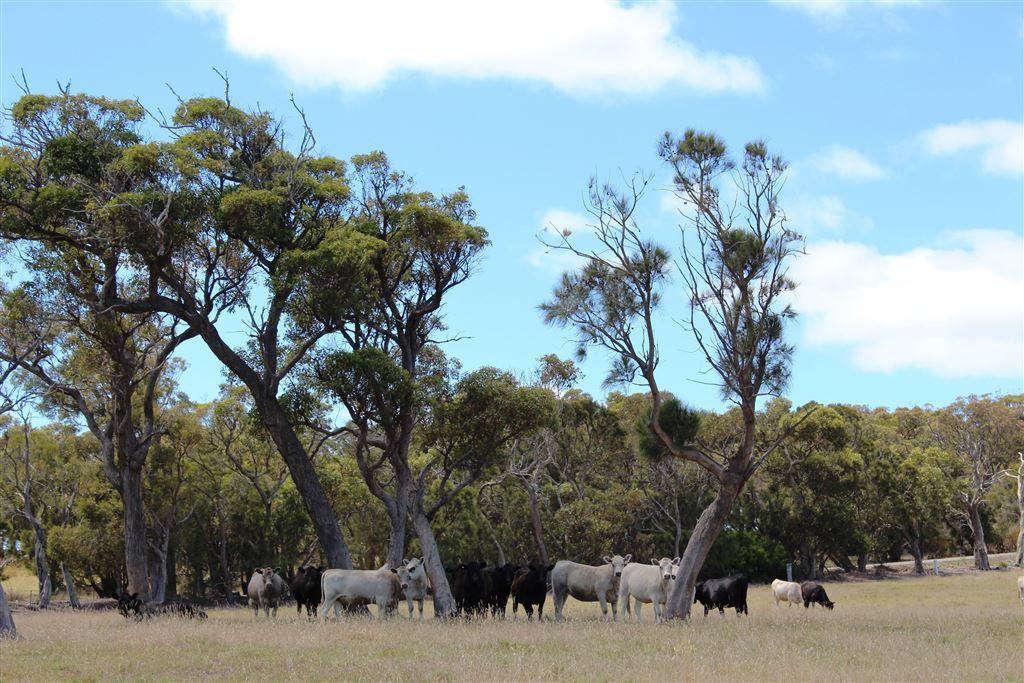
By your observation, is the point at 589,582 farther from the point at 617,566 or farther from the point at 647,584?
the point at 647,584

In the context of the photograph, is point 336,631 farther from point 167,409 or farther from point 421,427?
point 167,409

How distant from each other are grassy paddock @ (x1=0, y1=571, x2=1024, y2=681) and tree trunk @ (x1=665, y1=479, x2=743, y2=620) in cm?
100

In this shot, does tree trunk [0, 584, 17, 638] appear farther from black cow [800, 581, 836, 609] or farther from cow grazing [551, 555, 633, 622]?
black cow [800, 581, 836, 609]

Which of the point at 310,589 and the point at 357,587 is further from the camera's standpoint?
the point at 310,589

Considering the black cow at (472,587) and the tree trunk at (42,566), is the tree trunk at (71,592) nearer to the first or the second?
the tree trunk at (42,566)

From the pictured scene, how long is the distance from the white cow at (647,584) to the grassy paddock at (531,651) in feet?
4.37

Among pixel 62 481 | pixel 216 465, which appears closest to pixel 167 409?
pixel 216 465

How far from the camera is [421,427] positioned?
3100 cm

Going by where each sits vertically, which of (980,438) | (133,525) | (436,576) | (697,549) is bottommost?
(436,576)

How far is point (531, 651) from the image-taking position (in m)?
17.2

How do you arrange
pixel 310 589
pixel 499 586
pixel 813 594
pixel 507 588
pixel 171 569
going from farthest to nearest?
1. pixel 171 569
2. pixel 813 594
3. pixel 310 589
4. pixel 507 588
5. pixel 499 586

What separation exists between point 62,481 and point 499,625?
106 feet

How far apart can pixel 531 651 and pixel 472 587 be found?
11.5 meters

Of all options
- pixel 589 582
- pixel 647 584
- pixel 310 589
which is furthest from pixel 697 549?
Result: pixel 310 589
